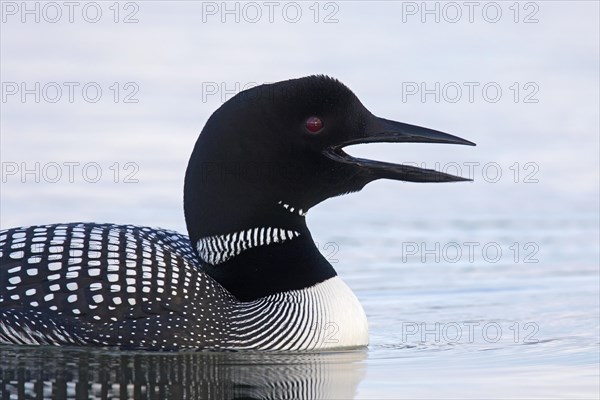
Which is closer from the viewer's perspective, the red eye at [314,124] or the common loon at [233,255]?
the common loon at [233,255]

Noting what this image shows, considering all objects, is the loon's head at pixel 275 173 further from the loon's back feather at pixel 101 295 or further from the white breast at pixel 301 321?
the loon's back feather at pixel 101 295

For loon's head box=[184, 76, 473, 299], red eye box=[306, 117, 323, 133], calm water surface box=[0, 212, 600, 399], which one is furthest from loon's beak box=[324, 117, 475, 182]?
calm water surface box=[0, 212, 600, 399]

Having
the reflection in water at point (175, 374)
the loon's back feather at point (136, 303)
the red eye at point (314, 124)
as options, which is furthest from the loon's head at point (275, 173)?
the reflection in water at point (175, 374)

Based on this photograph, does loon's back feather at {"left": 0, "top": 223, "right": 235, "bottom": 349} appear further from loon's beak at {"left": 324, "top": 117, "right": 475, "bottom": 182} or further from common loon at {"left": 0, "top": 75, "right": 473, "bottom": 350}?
loon's beak at {"left": 324, "top": 117, "right": 475, "bottom": 182}

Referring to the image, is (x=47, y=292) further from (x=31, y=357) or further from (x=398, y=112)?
(x=398, y=112)

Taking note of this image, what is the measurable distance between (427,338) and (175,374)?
160cm

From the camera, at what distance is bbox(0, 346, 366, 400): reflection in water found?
19.0 ft

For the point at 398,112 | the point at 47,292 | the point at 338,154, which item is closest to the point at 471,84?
the point at 398,112

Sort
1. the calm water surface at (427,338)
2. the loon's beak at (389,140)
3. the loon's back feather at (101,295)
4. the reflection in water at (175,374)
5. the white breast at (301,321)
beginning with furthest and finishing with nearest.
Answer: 1. the loon's beak at (389,140)
2. the white breast at (301,321)
3. the loon's back feather at (101,295)
4. the calm water surface at (427,338)
5. the reflection in water at (175,374)

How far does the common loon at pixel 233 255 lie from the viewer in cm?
653

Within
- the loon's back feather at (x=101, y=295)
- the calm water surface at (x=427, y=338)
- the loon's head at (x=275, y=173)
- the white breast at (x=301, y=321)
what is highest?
the loon's head at (x=275, y=173)

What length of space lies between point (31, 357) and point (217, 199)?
3.39 ft

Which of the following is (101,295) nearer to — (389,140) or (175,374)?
(175,374)

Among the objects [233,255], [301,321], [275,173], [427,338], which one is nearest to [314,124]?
[275,173]
